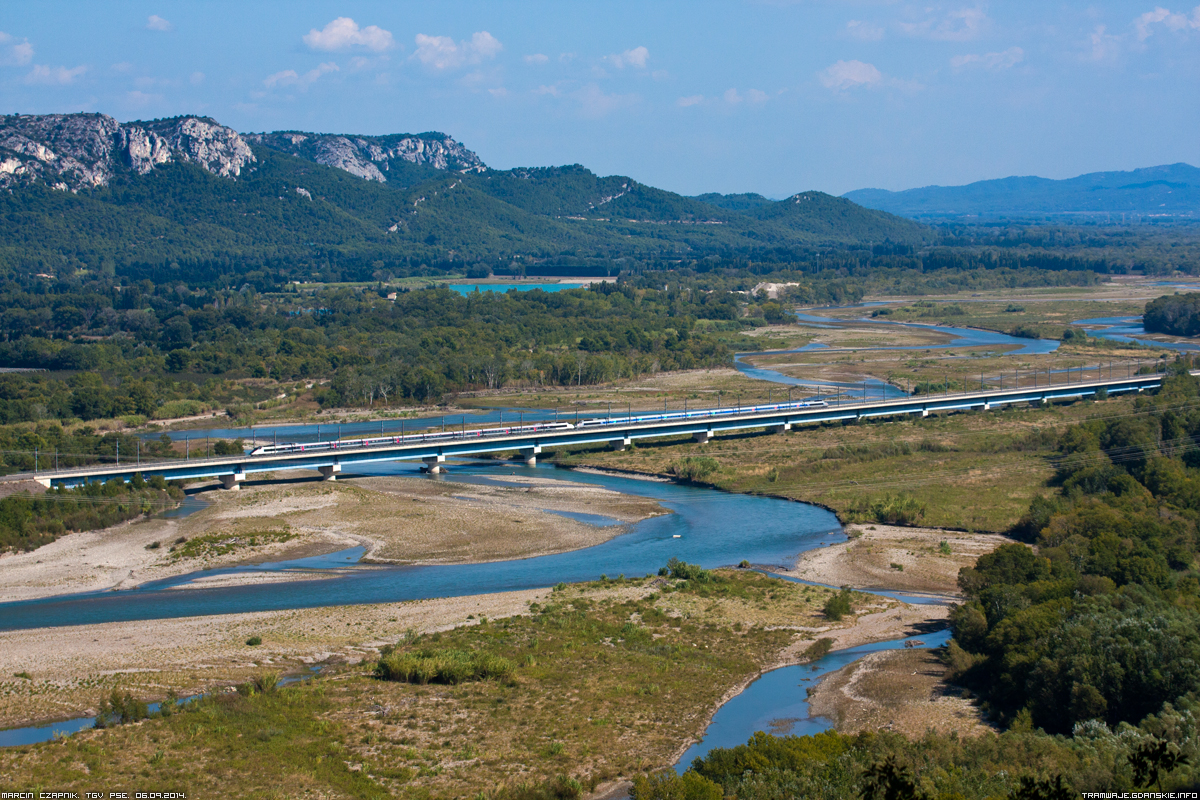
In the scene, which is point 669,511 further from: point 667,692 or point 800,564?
point 667,692

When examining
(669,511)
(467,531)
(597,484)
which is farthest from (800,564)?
(597,484)

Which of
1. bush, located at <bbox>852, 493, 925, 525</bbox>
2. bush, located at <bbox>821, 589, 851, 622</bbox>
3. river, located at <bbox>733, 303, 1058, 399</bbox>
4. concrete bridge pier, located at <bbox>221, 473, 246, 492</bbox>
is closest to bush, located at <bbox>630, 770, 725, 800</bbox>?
bush, located at <bbox>821, 589, 851, 622</bbox>

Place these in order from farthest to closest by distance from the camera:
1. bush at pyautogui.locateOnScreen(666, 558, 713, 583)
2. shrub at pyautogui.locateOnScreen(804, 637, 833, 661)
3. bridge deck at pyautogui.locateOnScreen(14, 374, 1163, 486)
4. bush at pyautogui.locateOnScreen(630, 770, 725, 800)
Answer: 1. bridge deck at pyautogui.locateOnScreen(14, 374, 1163, 486)
2. bush at pyautogui.locateOnScreen(666, 558, 713, 583)
3. shrub at pyautogui.locateOnScreen(804, 637, 833, 661)
4. bush at pyautogui.locateOnScreen(630, 770, 725, 800)

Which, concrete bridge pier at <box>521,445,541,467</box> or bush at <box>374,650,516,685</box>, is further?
concrete bridge pier at <box>521,445,541,467</box>

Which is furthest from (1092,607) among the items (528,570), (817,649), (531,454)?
(531,454)

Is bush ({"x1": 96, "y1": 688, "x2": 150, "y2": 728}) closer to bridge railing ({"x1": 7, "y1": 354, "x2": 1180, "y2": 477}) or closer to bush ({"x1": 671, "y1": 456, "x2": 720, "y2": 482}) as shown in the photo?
bridge railing ({"x1": 7, "y1": 354, "x2": 1180, "y2": 477})

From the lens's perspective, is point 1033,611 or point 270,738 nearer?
point 270,738
